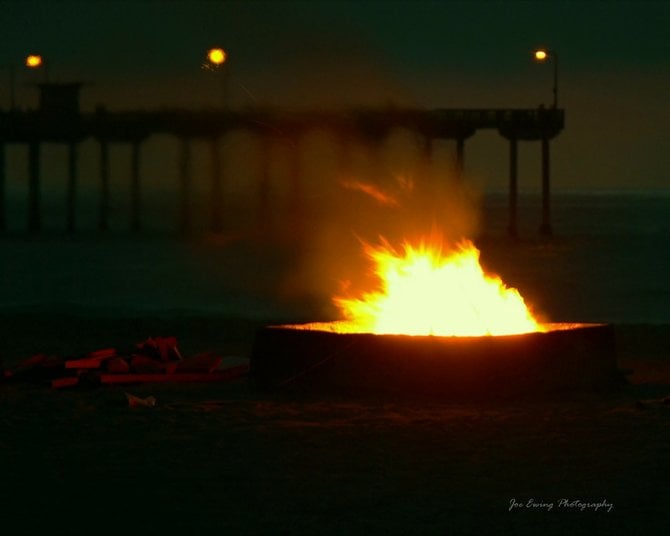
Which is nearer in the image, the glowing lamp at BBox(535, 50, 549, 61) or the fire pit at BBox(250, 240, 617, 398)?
the fire pit at BBox(250, 240, 617, 398)

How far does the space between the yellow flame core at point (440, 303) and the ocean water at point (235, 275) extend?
15083 mm

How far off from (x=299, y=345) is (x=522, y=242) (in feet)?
203

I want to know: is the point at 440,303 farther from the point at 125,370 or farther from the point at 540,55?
the point at 540,55

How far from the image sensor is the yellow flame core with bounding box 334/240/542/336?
13195 mm

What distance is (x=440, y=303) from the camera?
13352mm

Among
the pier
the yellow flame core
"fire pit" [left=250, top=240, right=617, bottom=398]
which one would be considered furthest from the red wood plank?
the pier

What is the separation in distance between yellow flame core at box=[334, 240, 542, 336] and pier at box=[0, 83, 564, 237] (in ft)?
128

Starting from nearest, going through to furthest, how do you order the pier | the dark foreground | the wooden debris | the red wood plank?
1. the dark foreground
2. the red wood plank
3. the wooden debris
4. the pier

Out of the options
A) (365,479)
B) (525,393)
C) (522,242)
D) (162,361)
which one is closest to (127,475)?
(365,479)

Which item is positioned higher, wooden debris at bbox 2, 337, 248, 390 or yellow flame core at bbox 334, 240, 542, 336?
yellow flame core at bbox 334, 240, 542, 336

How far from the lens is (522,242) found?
2901 inches

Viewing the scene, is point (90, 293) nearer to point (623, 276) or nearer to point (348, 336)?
point (623, 276)

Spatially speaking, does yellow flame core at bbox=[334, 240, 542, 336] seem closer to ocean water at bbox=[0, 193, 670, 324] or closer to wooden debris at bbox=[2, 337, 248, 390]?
wooden debris at bbox=[2, 337, 248, 390]

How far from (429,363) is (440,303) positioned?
1.20 metres
